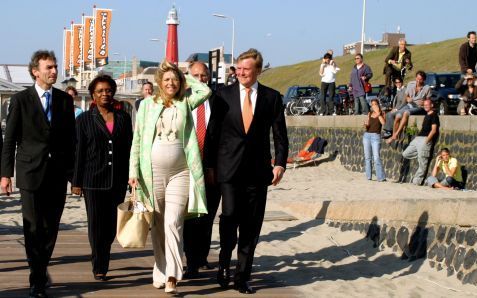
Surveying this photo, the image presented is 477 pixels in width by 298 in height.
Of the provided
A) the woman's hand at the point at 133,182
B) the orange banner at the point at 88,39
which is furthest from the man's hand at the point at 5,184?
the orange banner at the point at 88,39

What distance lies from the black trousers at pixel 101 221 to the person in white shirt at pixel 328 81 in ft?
59.7

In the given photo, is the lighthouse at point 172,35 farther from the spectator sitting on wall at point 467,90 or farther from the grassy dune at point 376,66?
the grassy dune at point 376,66

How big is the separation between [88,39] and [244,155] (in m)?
60.7

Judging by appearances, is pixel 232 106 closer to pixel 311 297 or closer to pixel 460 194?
pixel 311 297

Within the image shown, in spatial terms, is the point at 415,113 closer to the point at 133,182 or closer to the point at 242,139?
the point at 242,139

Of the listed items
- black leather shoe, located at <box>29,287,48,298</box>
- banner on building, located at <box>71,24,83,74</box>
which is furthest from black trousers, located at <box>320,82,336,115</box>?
banner on building, located at <box>71,24,83,74</box>

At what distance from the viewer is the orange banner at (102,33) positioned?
63750 mm

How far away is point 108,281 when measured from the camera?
8.26m

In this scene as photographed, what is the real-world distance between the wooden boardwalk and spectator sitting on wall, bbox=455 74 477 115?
1176cm

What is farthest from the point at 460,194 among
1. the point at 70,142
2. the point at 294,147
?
the point at 294,147

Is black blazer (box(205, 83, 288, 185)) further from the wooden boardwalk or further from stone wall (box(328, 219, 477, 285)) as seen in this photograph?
stone wall (box(328, 219, 477, 285))

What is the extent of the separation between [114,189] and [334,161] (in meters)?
18.6

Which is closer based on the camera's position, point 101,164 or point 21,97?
point 21,97

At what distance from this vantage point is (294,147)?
99.7ft
